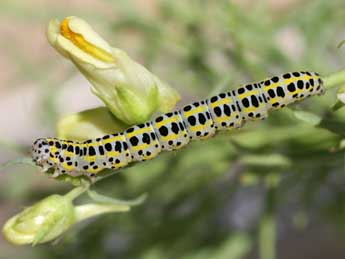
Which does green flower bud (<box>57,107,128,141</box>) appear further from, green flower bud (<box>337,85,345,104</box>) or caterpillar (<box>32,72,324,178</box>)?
green flower bud (<box>337,85,345,104</box>)

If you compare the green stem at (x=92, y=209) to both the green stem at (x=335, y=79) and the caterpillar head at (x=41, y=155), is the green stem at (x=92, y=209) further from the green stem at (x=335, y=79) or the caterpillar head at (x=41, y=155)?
the green stem at (x=335, y=79)

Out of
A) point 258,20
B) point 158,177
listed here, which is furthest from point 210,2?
point 158,177

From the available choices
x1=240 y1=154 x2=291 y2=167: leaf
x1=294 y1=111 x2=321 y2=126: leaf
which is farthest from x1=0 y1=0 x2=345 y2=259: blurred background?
x1=294 y1=111 x2=321 y2=126: leaf

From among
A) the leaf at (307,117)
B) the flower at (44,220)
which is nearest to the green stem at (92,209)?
the flower at (44,220)

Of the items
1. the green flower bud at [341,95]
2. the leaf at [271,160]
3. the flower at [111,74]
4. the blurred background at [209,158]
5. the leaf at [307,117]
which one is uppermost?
the blurred background at [209,158]

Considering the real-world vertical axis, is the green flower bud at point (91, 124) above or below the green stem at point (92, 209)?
above
